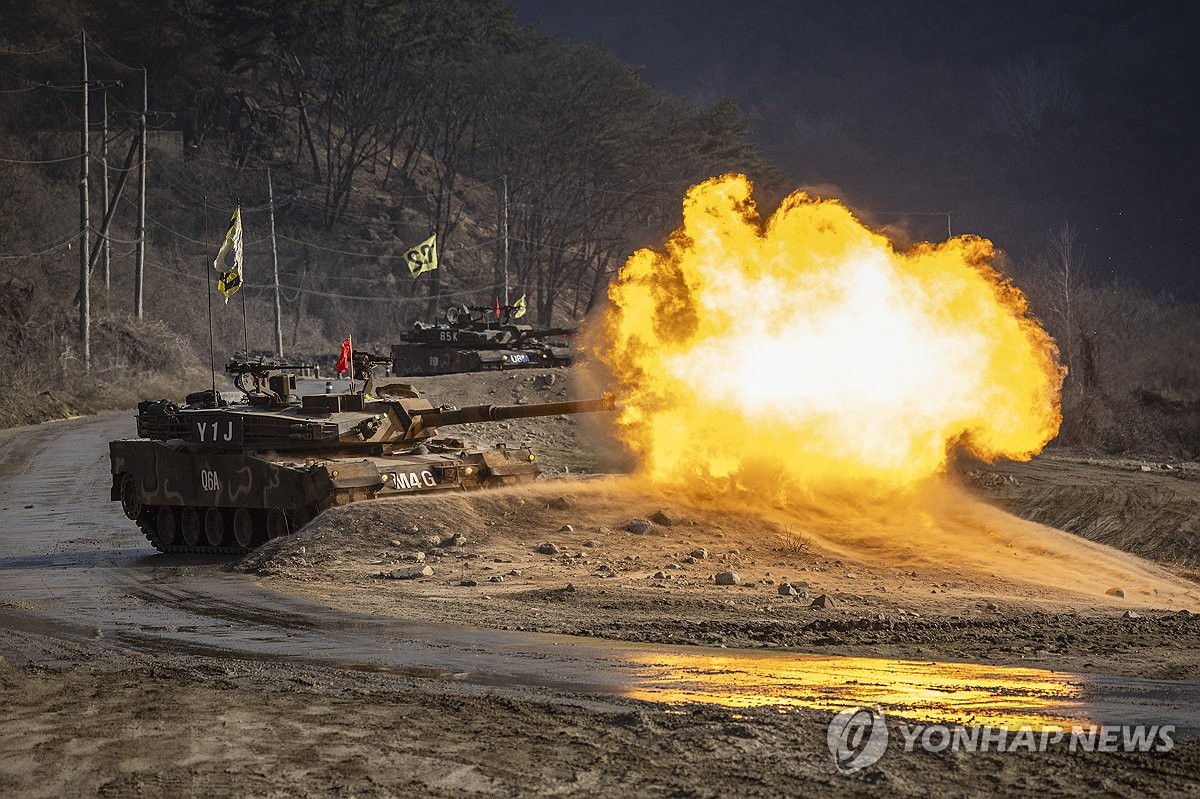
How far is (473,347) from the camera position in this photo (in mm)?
51594

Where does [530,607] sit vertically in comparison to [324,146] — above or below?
Answer: below

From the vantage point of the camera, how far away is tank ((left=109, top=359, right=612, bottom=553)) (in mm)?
21312

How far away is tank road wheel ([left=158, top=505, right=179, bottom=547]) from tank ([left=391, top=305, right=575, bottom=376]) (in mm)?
27095

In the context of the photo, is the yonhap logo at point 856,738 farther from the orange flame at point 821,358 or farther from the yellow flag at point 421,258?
the yellow flag at point 421,258

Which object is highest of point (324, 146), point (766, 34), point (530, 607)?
point (766, 34)

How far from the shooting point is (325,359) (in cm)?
6706

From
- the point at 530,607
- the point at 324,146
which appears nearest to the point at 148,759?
the point at 530,607

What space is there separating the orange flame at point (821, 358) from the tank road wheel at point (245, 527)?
19.3 ft

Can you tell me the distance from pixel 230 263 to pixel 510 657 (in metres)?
23.5

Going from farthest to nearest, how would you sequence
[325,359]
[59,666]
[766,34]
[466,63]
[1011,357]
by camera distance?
[766,34], [466,63], [325,359], [1011,357], [59,666]

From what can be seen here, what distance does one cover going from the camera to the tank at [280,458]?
2131cm

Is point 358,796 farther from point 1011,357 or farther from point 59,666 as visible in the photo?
point 1011,357

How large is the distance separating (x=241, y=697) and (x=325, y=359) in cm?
5720

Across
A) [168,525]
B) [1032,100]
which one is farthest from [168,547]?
[1032,100]
